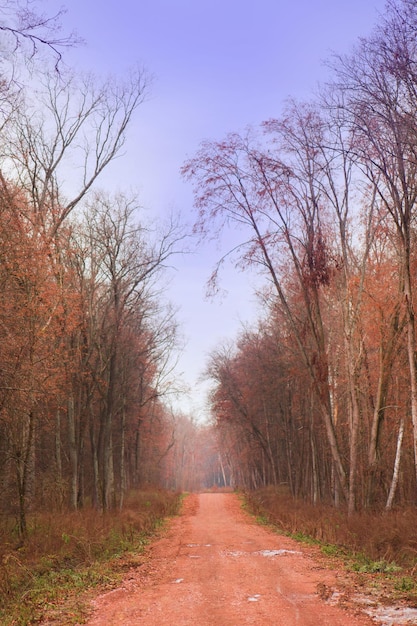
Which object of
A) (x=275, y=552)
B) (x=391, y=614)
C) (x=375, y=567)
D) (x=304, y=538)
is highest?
(x=391, y=614)

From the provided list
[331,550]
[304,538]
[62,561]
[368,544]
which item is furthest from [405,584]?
[304,538]

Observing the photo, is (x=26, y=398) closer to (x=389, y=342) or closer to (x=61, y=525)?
(x=61, y=525)

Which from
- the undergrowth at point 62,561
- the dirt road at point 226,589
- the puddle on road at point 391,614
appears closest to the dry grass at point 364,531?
the dirt road at point 226,589

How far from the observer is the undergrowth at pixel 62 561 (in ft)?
25.3

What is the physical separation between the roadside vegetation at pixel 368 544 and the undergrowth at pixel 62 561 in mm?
4170

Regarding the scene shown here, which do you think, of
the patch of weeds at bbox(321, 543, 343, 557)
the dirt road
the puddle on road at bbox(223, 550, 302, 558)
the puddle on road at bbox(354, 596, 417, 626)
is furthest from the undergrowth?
the patch of weeds at bbox(321, 543, 343, 557)

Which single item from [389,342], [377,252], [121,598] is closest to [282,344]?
[377,252]

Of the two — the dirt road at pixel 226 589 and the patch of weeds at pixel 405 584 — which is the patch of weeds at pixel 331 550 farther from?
the patch of weeds at pixel 405 584

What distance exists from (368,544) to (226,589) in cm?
416

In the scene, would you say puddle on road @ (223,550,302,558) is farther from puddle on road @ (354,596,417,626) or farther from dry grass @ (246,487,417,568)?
puddle on road @ (354,596,417,626)

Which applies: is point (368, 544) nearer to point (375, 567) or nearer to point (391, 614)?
point (375, 567)

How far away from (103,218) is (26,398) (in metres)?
10.3

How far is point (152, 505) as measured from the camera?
2414 centimetres

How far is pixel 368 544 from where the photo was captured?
1152 cm
